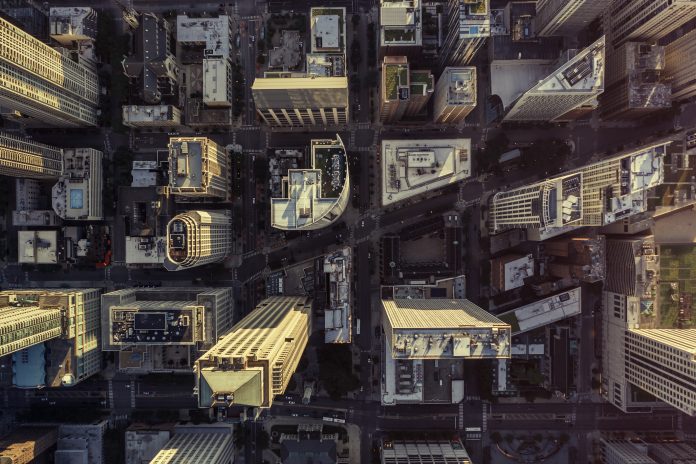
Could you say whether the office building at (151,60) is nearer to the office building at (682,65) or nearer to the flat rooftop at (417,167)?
the flat rooftop at (417,167)

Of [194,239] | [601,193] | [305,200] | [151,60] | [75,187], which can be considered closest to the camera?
[194,239]

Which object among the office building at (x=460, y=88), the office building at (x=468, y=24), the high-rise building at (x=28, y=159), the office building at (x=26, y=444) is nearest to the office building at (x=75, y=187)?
the high-rise building at (x=28, y=159)

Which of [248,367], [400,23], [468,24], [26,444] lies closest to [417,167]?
[468,24]

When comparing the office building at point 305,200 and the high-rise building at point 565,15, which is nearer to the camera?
the office building at point 305,200

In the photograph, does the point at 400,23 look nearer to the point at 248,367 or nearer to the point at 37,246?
the point at 248,367

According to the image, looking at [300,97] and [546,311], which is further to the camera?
[546,311]

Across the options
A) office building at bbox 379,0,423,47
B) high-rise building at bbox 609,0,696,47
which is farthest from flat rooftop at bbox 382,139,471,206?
high-rise building at bbox 609,0,696,47

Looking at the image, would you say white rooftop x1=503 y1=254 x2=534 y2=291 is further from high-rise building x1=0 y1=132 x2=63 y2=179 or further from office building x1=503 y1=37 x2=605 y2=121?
high-rise building x1=0 y1=132 x2=63 y2=179
